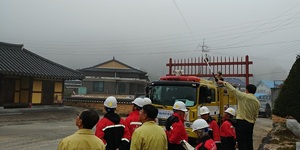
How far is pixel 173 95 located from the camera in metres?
9.95

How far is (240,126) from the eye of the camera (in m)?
6.57

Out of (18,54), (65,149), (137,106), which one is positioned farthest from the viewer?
(18,54)

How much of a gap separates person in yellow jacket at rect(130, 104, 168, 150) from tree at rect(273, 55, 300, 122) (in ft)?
28.2

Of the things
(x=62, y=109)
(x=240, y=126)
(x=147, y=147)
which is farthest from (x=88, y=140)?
(x=62, y=109)

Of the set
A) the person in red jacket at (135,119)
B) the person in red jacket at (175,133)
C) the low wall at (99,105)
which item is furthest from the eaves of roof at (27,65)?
A: the person in red jacket at (175,133)

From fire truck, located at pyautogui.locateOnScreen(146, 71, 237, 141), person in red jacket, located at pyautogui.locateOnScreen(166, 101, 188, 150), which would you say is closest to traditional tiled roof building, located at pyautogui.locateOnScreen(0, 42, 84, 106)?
fire truck, located at pyautogui.locateOnScreen(146, 71, 237, 141)

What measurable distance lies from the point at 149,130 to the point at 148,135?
0.26 ft

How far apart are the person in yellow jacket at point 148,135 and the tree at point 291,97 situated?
859 centimetres

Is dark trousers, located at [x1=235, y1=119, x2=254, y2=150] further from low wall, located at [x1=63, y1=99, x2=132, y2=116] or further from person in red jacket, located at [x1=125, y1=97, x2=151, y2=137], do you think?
low wall, located at [x1=63, y1=99, x2=132, y2=116]

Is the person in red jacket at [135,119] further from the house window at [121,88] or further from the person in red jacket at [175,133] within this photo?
the house window at [121,88]

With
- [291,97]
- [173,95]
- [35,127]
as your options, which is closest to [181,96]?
[173,95]

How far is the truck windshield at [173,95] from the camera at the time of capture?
32.1 ft

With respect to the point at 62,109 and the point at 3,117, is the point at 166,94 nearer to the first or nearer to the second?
the point at 3,117

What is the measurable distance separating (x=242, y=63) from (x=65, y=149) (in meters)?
16.1
